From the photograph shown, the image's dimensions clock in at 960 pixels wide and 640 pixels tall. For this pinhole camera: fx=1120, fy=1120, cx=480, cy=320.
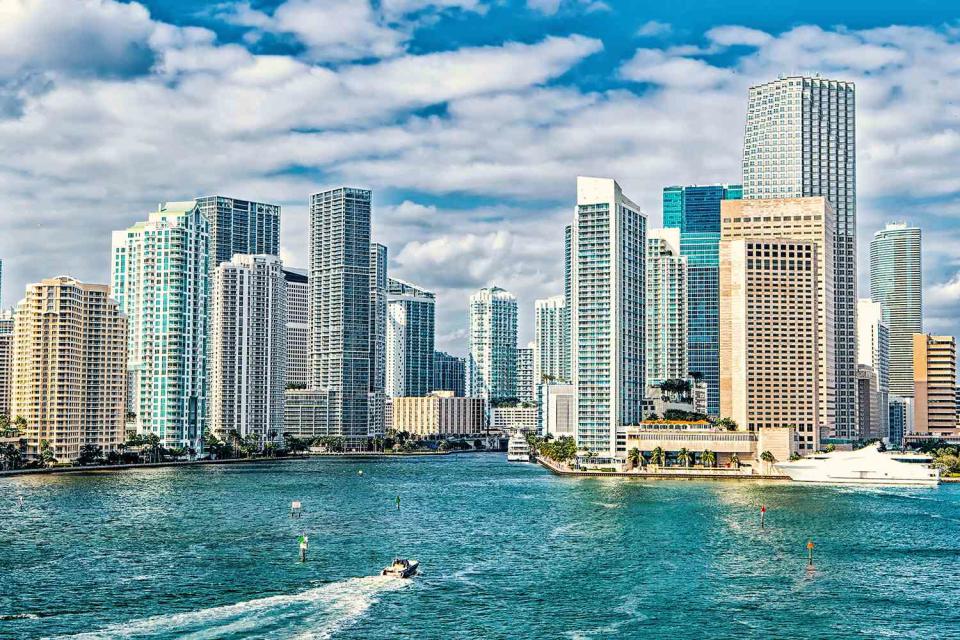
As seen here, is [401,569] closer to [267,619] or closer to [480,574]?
[480,574]

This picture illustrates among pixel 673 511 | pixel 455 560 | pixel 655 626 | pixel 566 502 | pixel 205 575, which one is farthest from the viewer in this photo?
pixel 566 502

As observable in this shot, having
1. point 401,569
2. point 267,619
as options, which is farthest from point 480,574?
point 267,619

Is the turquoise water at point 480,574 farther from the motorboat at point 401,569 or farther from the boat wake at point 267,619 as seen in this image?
the motorboat at point 401,569

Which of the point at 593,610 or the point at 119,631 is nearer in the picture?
the point at 119,631

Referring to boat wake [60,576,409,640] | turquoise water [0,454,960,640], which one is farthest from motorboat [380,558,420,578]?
boat wake [60,576,409,640]

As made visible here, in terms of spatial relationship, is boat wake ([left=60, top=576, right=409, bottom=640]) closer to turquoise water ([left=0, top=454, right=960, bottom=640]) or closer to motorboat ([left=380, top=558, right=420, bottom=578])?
turquoise water ([left=0, top=454, right=960, bottom=640])

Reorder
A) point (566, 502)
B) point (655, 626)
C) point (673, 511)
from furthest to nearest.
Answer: point (566, 502)
point (673, 511)
point (655, 626)

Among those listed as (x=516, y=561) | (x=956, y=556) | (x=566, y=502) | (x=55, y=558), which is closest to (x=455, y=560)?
(x=516, y=561)

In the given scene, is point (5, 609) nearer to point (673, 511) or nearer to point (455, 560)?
point (455, 560)
